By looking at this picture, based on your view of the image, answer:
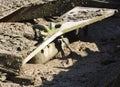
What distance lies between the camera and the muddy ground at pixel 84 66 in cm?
678

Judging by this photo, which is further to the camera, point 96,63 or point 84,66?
point 96,63

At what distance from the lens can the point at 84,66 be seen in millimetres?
7547

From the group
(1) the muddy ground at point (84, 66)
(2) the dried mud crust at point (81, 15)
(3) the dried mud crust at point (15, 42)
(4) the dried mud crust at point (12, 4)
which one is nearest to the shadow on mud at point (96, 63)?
(1) the muddy ground at point (84, 66)

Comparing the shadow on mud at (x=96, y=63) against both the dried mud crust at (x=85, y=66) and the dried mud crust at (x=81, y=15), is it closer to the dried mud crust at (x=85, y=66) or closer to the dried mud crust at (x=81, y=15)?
the dried mud crust at (x=85, y=66)

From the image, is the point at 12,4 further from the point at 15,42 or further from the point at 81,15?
the point at 15,42

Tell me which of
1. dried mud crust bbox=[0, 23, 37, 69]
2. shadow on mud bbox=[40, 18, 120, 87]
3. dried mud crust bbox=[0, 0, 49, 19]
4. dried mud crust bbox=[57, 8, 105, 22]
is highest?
dried mud crust bbox=[0, 0, 49, 19]

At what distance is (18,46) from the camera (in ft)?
23.4

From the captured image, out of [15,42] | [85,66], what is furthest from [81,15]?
[15,42]

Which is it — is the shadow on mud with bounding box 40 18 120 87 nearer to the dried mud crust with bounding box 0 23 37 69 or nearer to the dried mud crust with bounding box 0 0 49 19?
the dried mud crust with bounding box 0 23 37 69

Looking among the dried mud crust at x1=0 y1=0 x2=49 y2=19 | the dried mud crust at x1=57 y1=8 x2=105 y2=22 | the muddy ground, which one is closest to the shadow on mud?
the muddy ground

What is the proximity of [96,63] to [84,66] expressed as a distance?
0.29 m

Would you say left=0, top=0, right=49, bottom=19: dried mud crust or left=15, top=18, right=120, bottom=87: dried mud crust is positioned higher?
left=0, top=0, right=49, bottom=19: dried mud crust

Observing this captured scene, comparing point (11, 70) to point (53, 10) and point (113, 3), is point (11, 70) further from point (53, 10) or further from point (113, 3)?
point (113, 3)

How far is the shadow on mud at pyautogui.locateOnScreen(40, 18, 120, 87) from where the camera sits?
22.2ft
